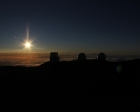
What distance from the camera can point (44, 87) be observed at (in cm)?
1984

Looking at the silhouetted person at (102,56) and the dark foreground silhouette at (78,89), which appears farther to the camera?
the silhouetted person at (102,56)

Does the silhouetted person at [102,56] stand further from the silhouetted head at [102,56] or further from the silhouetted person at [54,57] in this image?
the silhouetted person at [54,57]

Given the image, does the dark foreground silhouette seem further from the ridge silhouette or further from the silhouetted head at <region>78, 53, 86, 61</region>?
the silhouetted head at <region>78, 53, 86, 61</region>

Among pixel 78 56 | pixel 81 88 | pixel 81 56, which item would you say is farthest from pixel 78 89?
pixel 78 56

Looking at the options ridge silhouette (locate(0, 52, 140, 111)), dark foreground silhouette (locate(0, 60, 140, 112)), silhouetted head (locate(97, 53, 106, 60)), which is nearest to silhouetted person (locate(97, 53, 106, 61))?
silhouetted head (locate(97, 53, 106, 60))

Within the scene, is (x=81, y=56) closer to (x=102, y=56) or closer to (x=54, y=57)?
(x=102, y=56)

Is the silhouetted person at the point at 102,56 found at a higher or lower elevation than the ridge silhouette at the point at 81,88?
higher

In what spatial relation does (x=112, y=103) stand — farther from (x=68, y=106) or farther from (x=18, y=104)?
(x=18, y=104)

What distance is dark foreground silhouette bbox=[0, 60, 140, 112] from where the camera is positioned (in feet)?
47.9

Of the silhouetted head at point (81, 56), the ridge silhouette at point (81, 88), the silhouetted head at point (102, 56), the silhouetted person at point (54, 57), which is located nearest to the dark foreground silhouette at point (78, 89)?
the ridge silhouette at point (81, 88)

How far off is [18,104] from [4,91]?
4.70m

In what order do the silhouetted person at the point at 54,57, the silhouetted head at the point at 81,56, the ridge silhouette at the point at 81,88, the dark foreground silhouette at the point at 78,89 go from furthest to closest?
1. the silhouetted head at the point at 81,56
2. the silhouetted person at the point at 54,57
3. the ridge silhouette at the point at 81,88
4. the dark foreground silhouette at the point at 78,89

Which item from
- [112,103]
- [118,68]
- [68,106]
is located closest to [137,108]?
[112,103]

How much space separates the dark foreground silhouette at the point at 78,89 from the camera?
47.9ft
